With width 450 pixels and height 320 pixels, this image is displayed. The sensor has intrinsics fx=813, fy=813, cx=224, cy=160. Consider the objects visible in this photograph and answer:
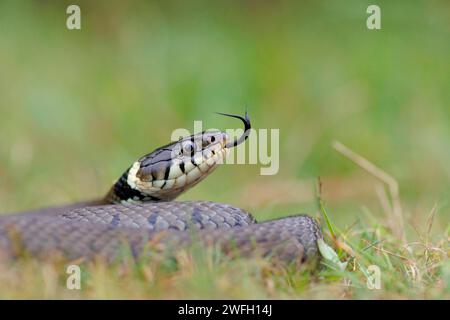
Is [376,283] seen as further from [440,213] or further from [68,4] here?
[68,4]

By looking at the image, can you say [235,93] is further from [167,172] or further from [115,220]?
[115,220]

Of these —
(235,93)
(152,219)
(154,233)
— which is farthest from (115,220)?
(235,93)

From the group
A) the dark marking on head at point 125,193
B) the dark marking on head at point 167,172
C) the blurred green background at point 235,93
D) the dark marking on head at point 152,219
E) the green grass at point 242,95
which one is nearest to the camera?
the dark marking on head at point 152,219

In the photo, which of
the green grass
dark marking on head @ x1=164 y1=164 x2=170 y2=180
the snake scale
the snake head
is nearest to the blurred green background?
the green grass

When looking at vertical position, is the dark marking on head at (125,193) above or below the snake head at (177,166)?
below

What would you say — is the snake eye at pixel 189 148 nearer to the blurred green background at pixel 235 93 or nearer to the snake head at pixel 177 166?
the snake head at pixel 177 166

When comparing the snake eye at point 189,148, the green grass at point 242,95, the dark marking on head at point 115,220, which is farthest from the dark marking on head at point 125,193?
the green grass at point 242,95
